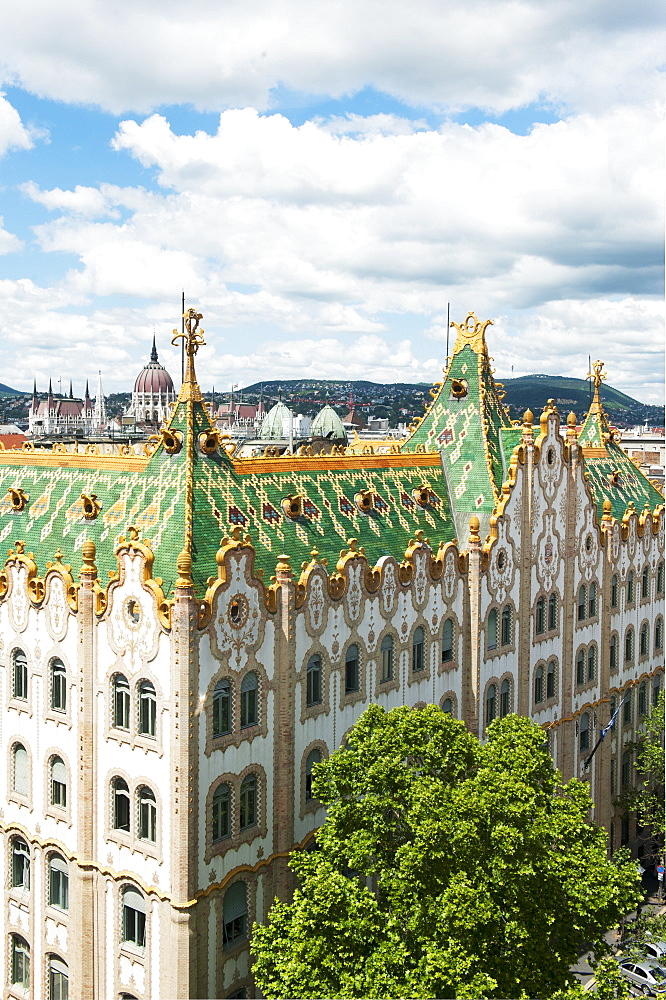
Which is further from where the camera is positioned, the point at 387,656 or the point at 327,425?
the point at 327,425

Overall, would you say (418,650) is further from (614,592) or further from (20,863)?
(614,592)

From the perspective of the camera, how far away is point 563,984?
32094mm

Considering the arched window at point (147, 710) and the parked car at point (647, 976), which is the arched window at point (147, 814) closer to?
the arched window at point (147, 710)

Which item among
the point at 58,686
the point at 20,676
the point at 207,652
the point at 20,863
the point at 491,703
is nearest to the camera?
the point at 207,652

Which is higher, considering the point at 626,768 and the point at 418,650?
the point at 418,650

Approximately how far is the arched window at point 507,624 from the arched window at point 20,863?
97.2ft

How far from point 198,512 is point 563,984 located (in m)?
24.2

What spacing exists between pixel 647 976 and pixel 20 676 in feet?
131

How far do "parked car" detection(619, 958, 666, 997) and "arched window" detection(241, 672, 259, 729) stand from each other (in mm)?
28801

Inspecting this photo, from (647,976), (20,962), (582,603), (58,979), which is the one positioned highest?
(582,603)

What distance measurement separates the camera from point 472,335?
62.1 meters

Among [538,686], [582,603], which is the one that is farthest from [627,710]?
[538,686]

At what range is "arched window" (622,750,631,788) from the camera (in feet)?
230

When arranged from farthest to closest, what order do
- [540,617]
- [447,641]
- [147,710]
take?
[540,617]
[447,641]
[147,710]
